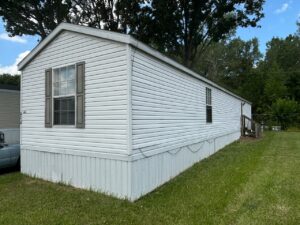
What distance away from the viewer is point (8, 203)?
18.1 ft

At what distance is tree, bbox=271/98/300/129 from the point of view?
1134 inches

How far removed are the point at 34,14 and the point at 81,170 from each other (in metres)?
12.4

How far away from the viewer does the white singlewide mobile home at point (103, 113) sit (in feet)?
18.9

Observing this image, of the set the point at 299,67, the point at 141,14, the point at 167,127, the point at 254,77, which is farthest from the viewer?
the point at 299,67

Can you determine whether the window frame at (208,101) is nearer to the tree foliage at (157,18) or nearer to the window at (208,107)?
the window at (208,107)

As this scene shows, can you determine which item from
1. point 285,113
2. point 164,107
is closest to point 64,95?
point 164,107

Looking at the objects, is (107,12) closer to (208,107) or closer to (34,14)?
(34,14)

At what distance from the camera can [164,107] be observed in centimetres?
710

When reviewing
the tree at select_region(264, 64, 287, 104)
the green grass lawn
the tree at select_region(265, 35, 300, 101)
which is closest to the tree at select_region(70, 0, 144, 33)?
the green grass lawn

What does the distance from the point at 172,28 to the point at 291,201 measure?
49.0 feet

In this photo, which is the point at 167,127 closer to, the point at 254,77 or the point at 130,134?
the point at 130,134

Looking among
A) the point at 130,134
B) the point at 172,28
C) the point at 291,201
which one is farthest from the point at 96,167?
the point at 172,28

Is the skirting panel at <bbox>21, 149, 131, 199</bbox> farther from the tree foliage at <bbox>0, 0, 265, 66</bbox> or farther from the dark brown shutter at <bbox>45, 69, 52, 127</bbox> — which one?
the tree foliage at <bbox>0, 0, 265, 66</bbox>

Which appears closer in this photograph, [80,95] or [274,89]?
[80,95]
